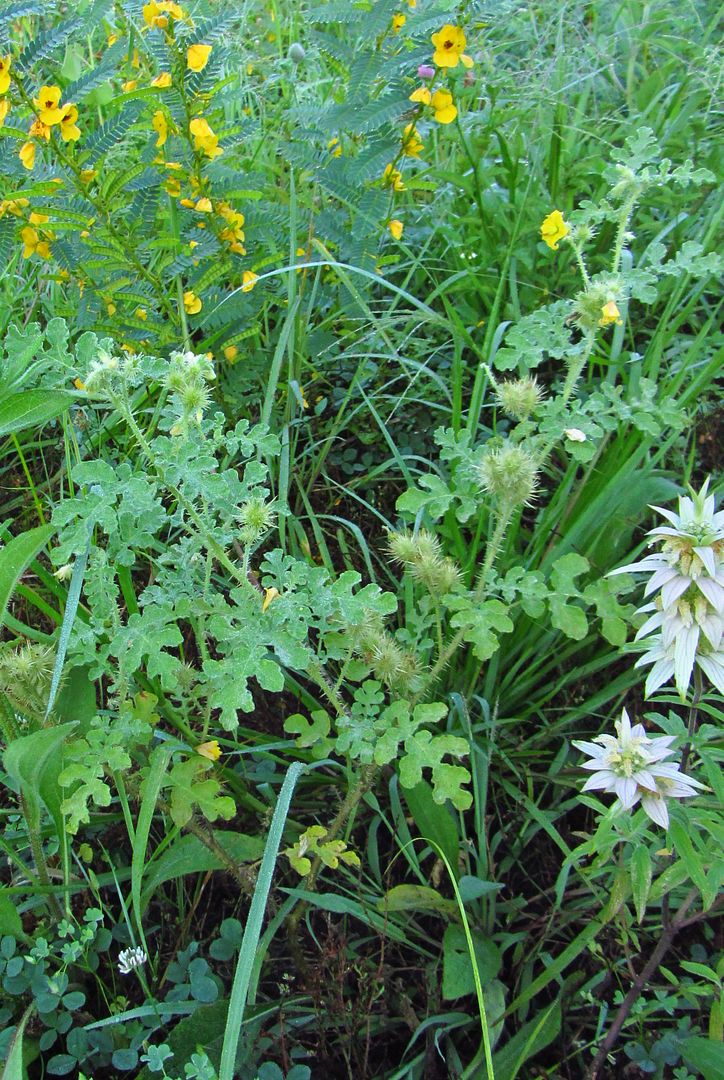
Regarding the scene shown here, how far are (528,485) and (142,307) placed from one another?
3.39ft

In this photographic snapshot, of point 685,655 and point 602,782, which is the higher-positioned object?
point 685,655

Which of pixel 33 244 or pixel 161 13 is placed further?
pixel 33 244

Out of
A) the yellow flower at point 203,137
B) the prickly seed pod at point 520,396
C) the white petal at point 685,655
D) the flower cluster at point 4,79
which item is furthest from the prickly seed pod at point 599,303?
the flower cluster at point 4,79

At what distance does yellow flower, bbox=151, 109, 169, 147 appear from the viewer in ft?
5.67

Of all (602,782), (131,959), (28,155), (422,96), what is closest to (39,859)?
(131,959)

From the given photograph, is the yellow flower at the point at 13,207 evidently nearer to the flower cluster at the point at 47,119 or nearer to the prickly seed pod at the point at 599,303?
the flower cluster at the point at 47,119

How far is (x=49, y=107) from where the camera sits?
163 centimetres

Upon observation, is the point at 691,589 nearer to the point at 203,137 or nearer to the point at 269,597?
the point at 269,597

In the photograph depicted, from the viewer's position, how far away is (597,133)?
243cm

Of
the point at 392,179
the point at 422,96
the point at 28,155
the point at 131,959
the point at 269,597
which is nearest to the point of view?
the point at 269,597

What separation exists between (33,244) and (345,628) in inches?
44.0

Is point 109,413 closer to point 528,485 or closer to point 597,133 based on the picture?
point 528,485

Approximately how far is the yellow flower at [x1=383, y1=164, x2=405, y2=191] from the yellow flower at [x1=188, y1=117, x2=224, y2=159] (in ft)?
1.17

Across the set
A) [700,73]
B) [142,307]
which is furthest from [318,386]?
[700,73]
